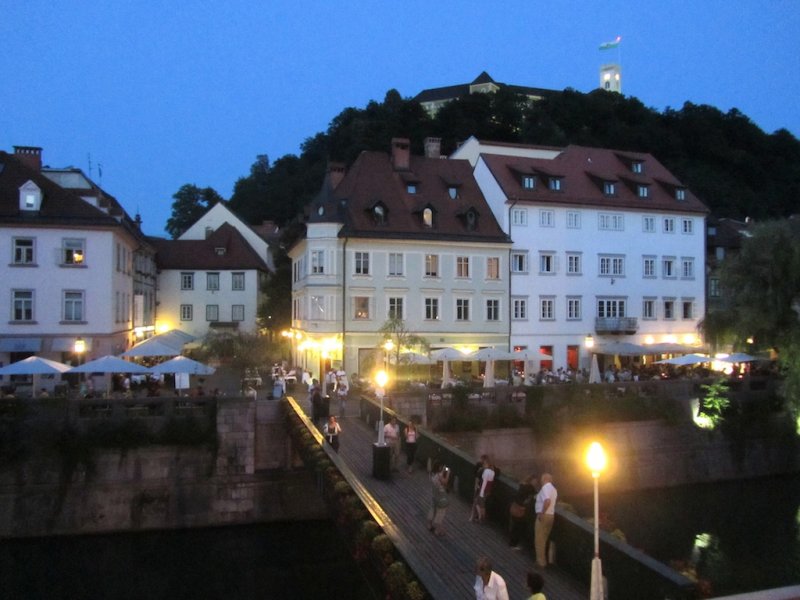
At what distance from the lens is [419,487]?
62.6 feet

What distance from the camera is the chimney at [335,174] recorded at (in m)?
44.4

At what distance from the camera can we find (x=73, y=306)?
1401 inches

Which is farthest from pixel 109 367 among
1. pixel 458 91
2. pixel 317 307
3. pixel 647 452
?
pixel 458 91

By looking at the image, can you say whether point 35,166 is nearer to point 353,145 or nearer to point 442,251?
point 442,251

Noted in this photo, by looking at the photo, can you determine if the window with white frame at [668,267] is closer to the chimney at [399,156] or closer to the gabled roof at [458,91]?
the chimney at [399,156]

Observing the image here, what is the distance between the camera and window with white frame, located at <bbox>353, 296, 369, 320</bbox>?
4072 cm

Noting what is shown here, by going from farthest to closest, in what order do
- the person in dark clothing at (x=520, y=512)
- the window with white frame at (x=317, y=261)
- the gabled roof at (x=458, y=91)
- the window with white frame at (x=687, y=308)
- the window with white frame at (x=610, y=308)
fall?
the gabled roof at (x=458, y=91) < the window with white frame at (x=687, y=308) < the window with white frame at (x=610, y=308) < the window with white frame at (x=317, y=261) < the person in dark clothing at (x=520, y=512)

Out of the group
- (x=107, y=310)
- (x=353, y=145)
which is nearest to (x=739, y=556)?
(x=107, y=310)

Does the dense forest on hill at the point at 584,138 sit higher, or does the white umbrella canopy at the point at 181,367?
the dense forest on hill at the point at 584,138

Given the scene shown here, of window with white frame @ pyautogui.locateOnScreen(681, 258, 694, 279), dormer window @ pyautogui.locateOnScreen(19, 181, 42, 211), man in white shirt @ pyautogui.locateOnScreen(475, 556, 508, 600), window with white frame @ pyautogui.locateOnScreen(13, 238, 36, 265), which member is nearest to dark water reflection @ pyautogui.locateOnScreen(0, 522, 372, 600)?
man in white shirt @ pyautogui.locateOnScreen(475, 556, 508, 600)

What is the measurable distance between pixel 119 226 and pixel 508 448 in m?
21.0

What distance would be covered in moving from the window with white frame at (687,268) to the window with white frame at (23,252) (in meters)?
38.1

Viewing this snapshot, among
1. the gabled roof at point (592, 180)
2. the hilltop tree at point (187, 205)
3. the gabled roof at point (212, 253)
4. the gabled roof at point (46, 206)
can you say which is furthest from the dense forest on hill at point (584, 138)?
the gabled roof at point (46, 206)

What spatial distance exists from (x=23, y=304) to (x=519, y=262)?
86.2ft
